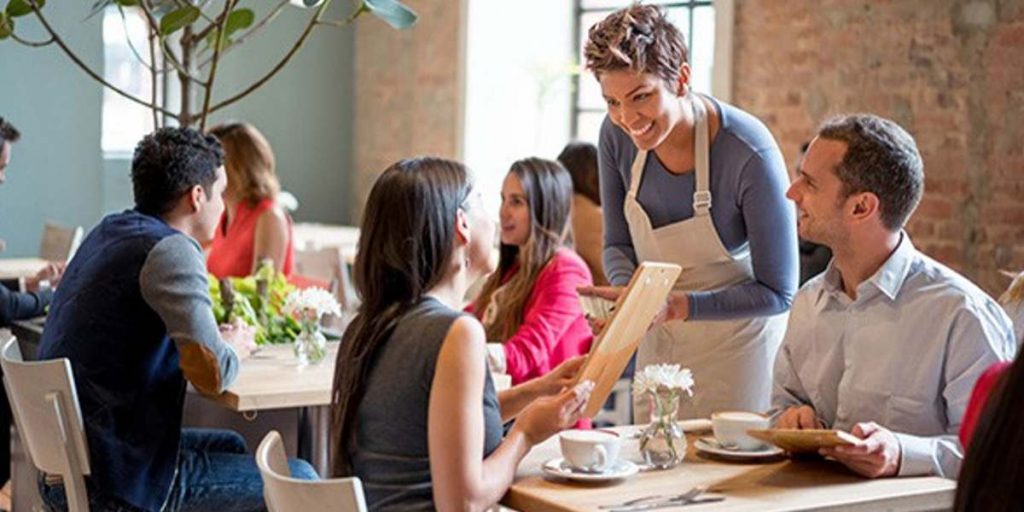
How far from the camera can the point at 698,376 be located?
3727 millimetres

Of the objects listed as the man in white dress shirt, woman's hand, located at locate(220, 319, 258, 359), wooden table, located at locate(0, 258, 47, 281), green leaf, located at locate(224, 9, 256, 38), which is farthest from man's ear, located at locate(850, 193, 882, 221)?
wooden table, located at locate(0, 258, 47, 281)

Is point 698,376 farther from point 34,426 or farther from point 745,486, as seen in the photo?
point 34,426

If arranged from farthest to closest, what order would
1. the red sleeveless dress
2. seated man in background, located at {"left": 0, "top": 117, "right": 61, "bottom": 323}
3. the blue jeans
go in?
the red sleeveless dress → seated man in background, located at {"left": 0, "top": 117, "right": 61, "bottom": 323} → the blue jeans

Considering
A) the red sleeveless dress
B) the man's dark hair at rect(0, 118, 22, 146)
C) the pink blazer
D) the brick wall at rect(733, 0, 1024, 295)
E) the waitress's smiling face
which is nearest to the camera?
the waitress's smiling face

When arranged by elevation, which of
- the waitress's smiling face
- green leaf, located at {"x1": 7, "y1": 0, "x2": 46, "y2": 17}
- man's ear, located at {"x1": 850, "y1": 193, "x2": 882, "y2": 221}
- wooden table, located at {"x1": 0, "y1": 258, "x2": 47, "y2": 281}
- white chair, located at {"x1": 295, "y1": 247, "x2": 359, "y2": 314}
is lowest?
wooden table, located at {"x1": 0, "y1": 258, "x2": 47, "y2": 281}

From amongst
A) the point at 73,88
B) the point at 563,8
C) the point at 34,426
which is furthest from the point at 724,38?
the point at 34,426

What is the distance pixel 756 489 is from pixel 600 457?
0.27 meters

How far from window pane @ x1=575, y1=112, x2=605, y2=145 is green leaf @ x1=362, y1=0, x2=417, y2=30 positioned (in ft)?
14.3

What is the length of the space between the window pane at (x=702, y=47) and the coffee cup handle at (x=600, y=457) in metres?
5.28

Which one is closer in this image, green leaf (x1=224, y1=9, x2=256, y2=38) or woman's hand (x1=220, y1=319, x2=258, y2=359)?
woman's hand (x1=220, y1=319, x2=258, y2=359)

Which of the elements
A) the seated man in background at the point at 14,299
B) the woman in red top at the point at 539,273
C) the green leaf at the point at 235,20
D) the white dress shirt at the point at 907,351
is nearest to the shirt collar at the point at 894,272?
the white dress shirt at the point at 907,351

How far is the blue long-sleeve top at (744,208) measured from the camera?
11.3 feet

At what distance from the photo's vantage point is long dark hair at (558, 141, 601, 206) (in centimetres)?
573

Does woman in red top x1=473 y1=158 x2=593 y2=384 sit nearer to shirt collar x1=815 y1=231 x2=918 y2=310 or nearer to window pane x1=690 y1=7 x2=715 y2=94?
shirt collar x1=815 y1=231 x2=918 y2=310
